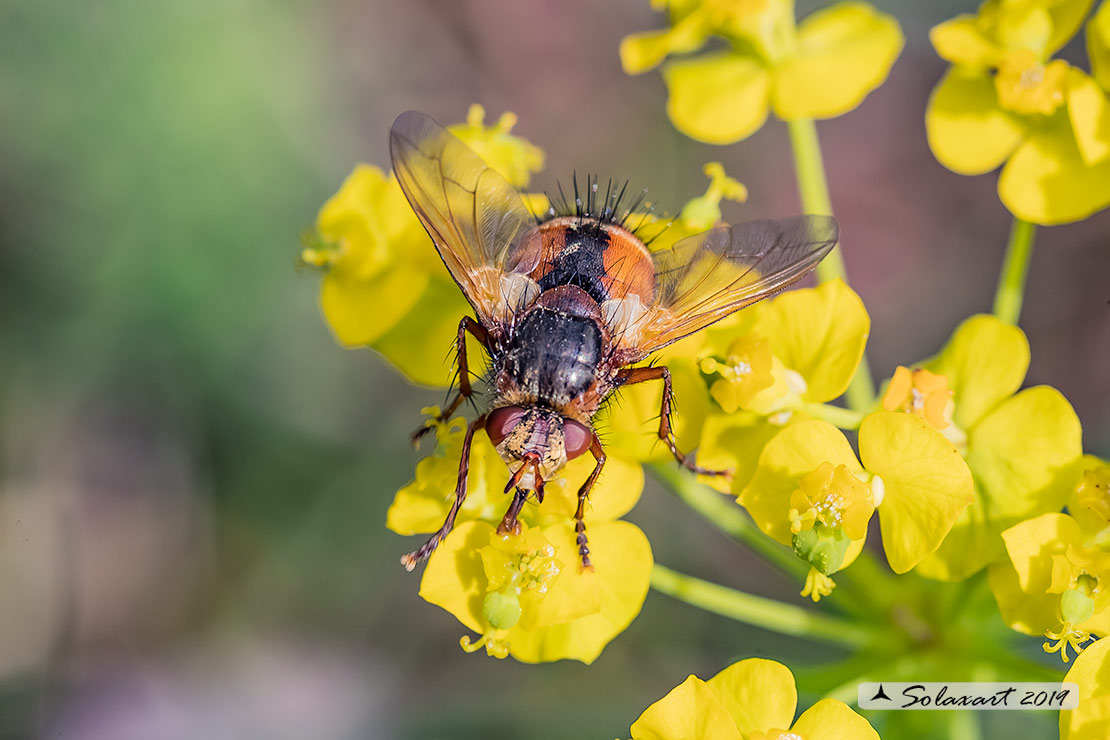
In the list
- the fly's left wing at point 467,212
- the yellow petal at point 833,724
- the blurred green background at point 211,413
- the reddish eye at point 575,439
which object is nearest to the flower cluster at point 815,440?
the yellow petal at point 833,724

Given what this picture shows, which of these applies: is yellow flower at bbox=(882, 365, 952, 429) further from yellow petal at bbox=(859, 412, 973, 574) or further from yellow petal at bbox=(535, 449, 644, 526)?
yellow petal at bbox=(535, 449, 644, 526)

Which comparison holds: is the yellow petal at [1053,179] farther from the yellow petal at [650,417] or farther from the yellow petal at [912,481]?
the yellow petal at [650,417]

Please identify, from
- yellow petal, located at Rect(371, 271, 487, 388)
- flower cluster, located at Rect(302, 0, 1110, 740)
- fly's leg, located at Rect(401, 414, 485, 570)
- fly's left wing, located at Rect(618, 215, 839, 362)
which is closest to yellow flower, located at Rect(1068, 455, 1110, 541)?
flower cluster, located at Rect(302, 0, 1110, 740)

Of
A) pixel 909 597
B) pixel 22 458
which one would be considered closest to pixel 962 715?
pixel 909 597

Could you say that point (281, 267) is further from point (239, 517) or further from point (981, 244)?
point (981, 244)

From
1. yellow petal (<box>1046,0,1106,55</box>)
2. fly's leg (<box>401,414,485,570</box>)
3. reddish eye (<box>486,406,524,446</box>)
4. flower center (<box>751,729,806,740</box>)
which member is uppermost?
yellow petal (<box>1046,0,1106,55</box>)

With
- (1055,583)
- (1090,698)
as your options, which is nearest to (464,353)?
(1055,583)

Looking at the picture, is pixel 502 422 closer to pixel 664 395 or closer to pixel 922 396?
pixel 664 395
